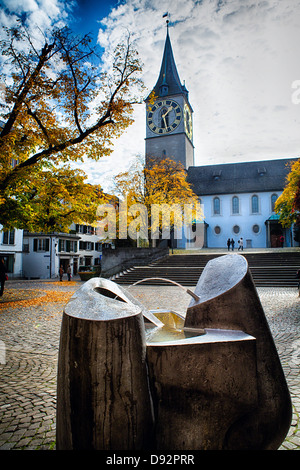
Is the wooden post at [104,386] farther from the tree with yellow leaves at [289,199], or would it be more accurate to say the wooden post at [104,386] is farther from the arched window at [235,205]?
the arched window at [235,205]

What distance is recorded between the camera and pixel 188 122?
5494cm

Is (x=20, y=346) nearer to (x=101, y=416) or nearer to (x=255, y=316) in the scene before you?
(x=101, y=416)

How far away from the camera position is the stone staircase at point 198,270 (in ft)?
56.2

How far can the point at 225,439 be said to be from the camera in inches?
78.9

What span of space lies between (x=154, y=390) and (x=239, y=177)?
179 feet

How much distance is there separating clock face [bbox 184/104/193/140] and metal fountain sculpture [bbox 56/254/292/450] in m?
53.5

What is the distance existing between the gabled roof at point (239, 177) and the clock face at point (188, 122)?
641 centimetres

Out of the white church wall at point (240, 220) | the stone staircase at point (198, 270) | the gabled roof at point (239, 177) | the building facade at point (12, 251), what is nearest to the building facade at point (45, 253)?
the building facade at point (12, 251)

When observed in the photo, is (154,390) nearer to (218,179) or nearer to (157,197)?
(157,197)

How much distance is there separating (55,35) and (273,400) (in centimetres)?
1243

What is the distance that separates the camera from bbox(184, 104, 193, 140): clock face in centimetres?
5266

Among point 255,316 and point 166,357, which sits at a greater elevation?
point 255,316

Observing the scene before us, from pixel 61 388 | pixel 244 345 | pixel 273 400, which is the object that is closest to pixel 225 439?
pixel 273 400

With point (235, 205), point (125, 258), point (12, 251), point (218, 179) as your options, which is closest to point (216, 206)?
point (235, 205)
